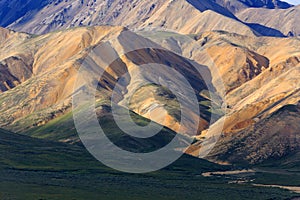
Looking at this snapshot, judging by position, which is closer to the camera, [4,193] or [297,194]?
[4,193]

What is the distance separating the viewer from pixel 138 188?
19962cm

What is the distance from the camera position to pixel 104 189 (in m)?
192

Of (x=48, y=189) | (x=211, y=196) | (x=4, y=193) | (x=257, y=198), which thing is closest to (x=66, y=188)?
(x=48, y=189)

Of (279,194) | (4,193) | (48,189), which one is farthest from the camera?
(279,194)

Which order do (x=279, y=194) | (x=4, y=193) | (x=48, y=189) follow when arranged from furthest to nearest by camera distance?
(x=279, y=194)
(x=48, y=189)
(x=4, y=193)

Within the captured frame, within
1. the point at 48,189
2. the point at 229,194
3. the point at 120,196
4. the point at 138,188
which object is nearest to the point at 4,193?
the point at 48,189

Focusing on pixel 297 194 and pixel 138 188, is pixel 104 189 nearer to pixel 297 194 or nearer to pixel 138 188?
pixel 138 188

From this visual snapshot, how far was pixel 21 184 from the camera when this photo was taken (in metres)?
189

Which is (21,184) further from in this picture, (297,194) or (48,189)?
(297,194)

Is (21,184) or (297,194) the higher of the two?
(21,184)

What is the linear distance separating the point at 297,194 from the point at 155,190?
38774mm

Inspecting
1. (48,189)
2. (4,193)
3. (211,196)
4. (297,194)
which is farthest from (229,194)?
(4,193)

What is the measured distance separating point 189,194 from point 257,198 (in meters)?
17.8

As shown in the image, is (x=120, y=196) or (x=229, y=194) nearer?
(x=120, y=196)
